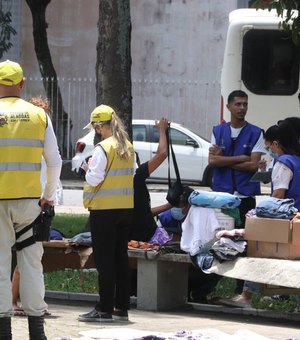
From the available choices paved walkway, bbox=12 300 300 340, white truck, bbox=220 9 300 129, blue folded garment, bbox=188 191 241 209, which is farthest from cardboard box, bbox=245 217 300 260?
white truck, bbox=220 9 300 129

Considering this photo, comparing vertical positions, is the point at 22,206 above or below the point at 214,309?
above

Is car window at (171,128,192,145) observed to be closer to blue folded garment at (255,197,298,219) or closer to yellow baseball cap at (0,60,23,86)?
blue folded garment at (255,197,298,219)

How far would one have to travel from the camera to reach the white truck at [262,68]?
19875 millimetres

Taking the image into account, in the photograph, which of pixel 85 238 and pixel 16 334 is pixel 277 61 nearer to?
pixel 85 238

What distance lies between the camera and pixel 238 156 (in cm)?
1124

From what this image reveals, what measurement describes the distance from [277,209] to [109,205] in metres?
1.38

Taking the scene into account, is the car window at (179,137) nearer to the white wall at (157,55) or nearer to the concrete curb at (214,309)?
the white wall at (157,55)

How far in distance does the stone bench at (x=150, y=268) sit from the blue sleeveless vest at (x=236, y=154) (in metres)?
0.95

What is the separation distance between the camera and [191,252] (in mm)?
10234

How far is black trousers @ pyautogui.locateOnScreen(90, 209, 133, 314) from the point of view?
967 centimetres

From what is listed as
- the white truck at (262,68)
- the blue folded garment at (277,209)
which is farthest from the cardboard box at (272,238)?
the white truck at (262,68)

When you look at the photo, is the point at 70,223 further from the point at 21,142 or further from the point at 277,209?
the point at 21,142

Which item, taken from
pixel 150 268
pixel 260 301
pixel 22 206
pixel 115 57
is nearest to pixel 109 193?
pixel 150 268

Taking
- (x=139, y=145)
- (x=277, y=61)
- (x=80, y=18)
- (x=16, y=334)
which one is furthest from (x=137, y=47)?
(x=16, y=334)
